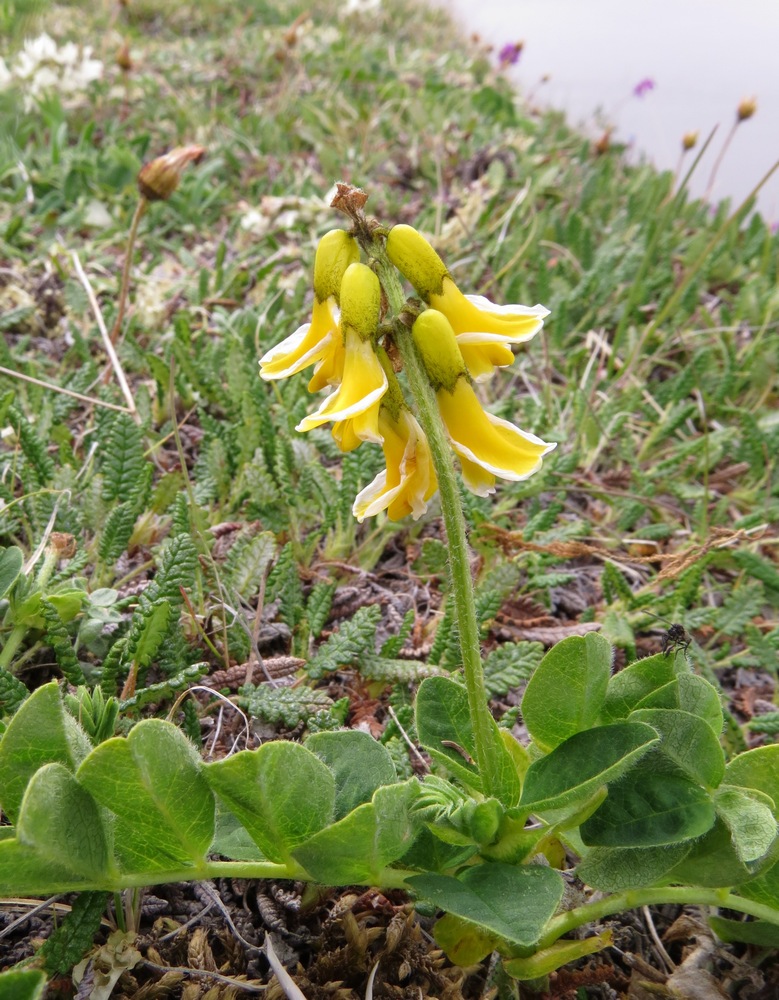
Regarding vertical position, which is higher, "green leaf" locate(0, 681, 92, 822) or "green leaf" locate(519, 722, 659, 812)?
"green leaf" locate(519, 722, 659, 812)

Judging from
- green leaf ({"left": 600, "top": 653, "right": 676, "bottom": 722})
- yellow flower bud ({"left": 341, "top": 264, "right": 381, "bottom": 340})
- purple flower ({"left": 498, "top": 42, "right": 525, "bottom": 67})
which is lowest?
green leaf ({"left": 600, "top": 653, "right": 676, "bottom": 722})

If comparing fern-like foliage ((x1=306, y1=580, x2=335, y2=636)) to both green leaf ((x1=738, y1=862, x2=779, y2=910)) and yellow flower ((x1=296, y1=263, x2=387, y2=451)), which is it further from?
green leaf ((x1=738, y1=862, x2=779, y2=910))

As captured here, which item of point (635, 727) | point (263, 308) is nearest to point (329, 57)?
point (263, 308)

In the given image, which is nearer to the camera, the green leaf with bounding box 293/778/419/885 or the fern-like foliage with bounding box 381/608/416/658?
the green leaf with bounding box 293/778/419/885

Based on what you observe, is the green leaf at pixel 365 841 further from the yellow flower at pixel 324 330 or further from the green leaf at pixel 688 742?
the yellow flower at pixel 324 330

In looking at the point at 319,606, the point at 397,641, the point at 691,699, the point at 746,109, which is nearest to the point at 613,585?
the point at 397,641

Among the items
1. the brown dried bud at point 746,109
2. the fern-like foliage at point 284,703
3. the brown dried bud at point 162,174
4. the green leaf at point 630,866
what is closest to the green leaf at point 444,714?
the green leaf at point 630,866

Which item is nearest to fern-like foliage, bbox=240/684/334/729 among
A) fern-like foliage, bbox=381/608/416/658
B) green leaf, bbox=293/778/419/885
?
fern-like foliage, bbox=381/608/416/658
